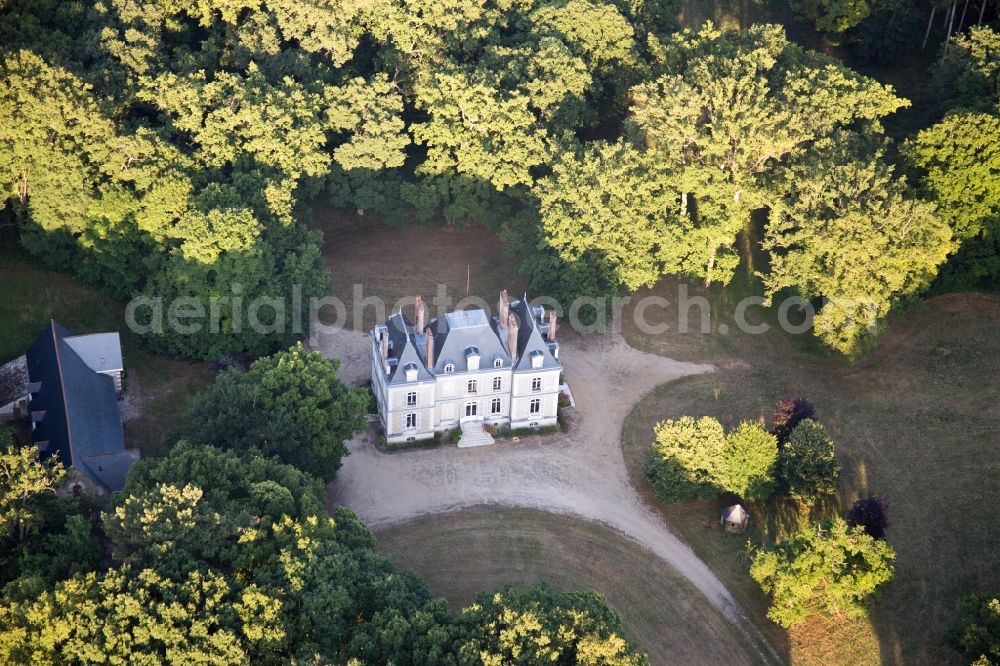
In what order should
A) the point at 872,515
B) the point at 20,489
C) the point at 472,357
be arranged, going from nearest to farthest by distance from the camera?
1. the point at 20,489
2. the point at 872,515
3. the point at 472,357

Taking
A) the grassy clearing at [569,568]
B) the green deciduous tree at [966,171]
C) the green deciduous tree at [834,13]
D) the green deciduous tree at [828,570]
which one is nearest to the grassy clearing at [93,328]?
the grassy clearing at [569,568]

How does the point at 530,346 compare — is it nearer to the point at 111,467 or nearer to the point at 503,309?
the point at 503,309

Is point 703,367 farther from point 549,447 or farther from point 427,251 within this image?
point 427,251

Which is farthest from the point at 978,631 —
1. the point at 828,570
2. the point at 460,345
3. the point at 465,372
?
the point at 460,345

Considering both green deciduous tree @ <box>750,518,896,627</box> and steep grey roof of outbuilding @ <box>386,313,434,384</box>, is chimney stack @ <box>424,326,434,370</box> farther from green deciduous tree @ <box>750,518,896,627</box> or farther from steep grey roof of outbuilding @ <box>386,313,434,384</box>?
green deciduous tree @ <box>750,518,896,627</box>

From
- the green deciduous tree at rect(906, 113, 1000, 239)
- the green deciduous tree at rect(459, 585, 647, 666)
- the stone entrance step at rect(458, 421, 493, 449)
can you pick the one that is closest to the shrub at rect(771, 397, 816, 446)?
the green deciduous tree at rect(906, 113, 1000, 239)

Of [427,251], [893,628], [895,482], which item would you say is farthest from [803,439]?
[427,251]
